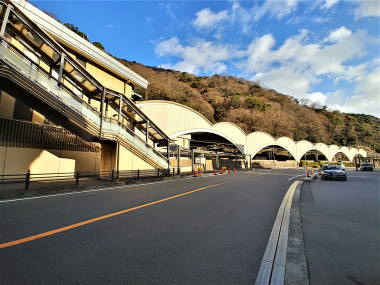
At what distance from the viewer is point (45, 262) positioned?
292cm

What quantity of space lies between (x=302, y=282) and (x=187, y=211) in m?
3.83

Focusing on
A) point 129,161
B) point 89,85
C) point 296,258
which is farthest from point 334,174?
point 89,85

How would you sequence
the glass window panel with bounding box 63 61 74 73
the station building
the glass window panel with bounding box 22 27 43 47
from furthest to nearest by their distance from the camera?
1. the glass window panel with bounding box 63 61 74 73
2. the glass window panel with bounding box 22 27 43 47
3. the station building

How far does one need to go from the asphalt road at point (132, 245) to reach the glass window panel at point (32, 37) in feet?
34.5

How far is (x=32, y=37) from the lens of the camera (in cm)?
1225

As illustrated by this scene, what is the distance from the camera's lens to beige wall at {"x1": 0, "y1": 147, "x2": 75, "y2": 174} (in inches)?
458

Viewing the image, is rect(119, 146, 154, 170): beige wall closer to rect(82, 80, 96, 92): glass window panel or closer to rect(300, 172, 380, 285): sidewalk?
rect(82, 80, 96, 92): glass window panel

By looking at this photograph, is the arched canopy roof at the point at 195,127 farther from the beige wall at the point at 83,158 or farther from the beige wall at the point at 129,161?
the beige wall at the point at 129,161

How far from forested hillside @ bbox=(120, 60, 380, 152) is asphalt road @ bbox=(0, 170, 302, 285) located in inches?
2053

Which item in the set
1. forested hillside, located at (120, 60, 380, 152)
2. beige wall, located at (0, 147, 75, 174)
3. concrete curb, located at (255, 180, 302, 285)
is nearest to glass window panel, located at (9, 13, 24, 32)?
beige wall, located at (0, 147, 75, 174)

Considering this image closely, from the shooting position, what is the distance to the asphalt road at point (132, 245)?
265 centimetres

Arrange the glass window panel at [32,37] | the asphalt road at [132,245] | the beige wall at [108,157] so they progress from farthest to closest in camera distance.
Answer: the beige wall at [108,157] → the glass window panel at [32,37] → the asphalt road at [132,245]

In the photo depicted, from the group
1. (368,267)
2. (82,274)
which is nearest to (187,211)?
(82,274)

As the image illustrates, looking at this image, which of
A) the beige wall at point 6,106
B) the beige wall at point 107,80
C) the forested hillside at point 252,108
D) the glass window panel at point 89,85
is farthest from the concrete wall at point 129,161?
the forested hillside at point 252,108
